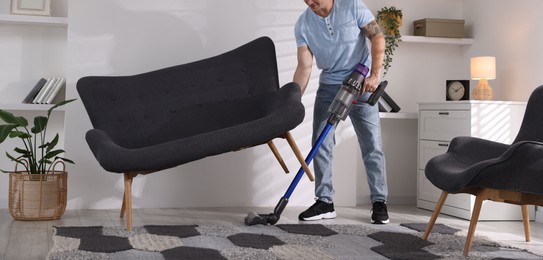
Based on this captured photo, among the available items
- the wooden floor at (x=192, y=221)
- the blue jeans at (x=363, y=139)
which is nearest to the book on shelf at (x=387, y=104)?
the wooden floor at (x=192, y=221)

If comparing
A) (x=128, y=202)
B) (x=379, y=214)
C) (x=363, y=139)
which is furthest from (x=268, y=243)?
(x=363, y=139)

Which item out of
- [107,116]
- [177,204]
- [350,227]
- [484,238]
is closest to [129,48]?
[107,116]

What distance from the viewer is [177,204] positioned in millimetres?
4418

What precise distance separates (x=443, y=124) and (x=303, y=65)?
43.4 inches

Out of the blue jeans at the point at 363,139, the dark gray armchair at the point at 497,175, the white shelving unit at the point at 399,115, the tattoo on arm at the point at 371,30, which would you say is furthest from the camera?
the white shelving unit at the point at 399,115

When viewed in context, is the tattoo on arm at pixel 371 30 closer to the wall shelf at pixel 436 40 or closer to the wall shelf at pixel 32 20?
the wall shelf at pixel 436 40

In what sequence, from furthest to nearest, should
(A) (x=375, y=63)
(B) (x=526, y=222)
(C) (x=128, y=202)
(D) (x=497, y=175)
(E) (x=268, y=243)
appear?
(A) (x=375, y=63), (B) (x=526, y=222), (C) (x=128, y=202), (E) (x=268, y=243), (D) (x=497, y=175)

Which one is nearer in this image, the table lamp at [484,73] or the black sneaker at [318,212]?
the black sneaker at [318,212]

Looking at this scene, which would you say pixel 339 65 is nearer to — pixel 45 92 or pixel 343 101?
pixel 343 101

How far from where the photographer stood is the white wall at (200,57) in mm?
4262

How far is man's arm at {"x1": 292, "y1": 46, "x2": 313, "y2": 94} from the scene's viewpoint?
387 centimetres

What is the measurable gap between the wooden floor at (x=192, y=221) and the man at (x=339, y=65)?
0.18 m

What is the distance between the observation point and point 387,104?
487 centimetres

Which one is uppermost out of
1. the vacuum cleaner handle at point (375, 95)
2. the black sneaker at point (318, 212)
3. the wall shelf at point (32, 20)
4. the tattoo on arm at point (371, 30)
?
the wall shelf at point (32, 20)
